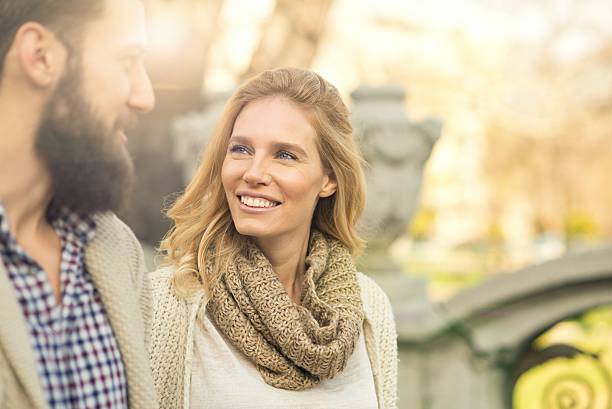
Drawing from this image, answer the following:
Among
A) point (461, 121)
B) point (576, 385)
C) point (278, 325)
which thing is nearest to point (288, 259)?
point (278, 325)

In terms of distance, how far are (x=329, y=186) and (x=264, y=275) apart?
297mm

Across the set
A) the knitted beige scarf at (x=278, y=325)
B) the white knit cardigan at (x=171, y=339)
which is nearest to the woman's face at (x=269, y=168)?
the knitted beige scarf at (x=278, y=325)

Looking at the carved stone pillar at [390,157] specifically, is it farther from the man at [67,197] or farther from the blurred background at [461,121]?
the man at [67,197]

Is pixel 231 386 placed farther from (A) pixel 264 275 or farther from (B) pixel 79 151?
(B) pixel 79 151

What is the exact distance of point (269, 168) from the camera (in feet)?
5.94

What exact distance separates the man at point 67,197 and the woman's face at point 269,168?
1.93 ft

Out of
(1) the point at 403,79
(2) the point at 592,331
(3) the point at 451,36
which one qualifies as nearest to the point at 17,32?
(2) the point at 592,331

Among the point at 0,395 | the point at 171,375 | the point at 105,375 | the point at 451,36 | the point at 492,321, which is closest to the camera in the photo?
the point at 0,395

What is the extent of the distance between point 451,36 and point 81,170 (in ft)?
77.5

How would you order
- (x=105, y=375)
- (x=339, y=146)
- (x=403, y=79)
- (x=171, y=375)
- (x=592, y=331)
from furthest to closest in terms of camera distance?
(x=403, y=79) < (x=592, y=331) < (x=339, y=146) < (x=171, y=375) < (x=105, y=375)

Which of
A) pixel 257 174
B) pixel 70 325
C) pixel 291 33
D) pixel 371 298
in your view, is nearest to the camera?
pixel 70 325

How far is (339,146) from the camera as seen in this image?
200 centimetres

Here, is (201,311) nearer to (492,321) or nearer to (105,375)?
(105,375)

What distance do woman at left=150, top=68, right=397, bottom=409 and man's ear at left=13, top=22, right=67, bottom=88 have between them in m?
0.77
